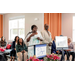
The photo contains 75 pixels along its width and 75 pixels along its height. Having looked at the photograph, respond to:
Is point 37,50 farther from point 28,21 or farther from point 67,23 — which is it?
point 67,23

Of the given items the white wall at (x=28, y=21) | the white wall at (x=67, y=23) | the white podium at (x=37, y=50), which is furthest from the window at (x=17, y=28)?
the white podium at (x=37, y=50)

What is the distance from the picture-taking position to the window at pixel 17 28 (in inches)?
245

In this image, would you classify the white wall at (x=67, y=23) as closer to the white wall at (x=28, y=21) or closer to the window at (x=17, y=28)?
the white wall at (x=28, y=21)

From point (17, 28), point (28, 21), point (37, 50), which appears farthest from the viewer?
point (17, 28)

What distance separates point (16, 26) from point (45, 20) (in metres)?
2.00

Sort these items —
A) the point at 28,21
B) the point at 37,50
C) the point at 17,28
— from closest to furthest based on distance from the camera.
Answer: the point at 37,50, the point at 28,21, the point at 17,28

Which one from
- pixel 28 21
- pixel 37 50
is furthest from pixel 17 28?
pixel 37 50

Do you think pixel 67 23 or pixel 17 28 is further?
pixel 17 28

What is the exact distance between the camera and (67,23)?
18.9 ft

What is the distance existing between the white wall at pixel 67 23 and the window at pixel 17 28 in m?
2.21

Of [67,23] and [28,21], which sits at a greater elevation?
[28,21]

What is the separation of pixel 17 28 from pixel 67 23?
2837 mm

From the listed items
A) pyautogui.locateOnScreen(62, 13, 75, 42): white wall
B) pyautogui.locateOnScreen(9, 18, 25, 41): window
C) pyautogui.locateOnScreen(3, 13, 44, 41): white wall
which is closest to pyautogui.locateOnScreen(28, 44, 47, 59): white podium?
pyautogui.locateOnScreen(3, 13, 44, 41): white wall

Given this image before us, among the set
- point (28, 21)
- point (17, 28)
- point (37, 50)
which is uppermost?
point (28, 21)
